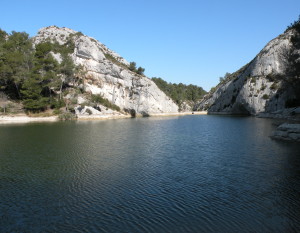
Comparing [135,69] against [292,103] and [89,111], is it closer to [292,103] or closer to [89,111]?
[89,111]

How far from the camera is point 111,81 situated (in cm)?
11375

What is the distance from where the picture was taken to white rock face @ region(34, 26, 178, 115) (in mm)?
109912

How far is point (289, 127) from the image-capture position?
39000mm

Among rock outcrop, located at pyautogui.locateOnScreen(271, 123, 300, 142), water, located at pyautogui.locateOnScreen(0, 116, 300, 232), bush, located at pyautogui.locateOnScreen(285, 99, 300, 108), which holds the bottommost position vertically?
water, located at pyautogui.locateOnScreen(0, 116, 300, 232)

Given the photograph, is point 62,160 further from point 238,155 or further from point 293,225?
point 293,225

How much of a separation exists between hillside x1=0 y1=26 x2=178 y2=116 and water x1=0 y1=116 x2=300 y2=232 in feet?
199

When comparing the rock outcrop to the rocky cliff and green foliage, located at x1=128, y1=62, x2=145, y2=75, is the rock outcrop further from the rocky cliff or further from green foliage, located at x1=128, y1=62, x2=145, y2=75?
green foliage, located at x1=128, y1=62, x2=145, y2=75

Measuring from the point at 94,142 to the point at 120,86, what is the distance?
81.0m

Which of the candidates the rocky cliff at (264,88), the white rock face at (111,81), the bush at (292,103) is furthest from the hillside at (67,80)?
the bush at (292,103)

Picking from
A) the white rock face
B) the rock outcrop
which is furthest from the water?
the white rock face

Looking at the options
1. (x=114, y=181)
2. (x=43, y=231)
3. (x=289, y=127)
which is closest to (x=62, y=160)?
(x=114, y=181)

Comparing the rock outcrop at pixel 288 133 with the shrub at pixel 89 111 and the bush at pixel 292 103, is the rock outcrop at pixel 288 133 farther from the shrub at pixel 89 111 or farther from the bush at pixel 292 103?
the shrub at pixel 89 111

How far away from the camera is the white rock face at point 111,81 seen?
109912 mm

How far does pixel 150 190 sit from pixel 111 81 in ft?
330
